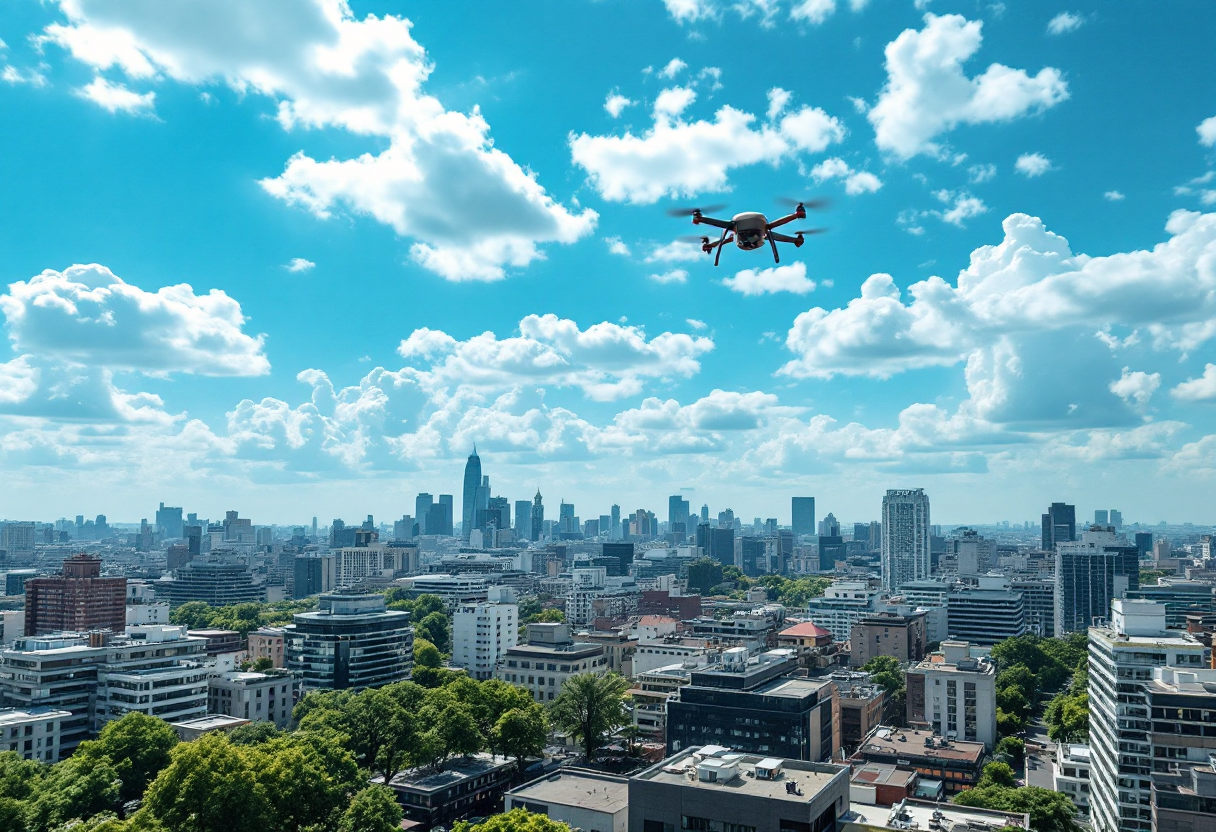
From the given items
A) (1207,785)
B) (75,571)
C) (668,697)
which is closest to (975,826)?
(1207,785)

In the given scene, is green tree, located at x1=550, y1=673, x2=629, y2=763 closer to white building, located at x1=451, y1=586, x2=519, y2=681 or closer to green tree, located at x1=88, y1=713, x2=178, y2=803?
green tree, located at x1=88, y1=713, x2=178, y2=803

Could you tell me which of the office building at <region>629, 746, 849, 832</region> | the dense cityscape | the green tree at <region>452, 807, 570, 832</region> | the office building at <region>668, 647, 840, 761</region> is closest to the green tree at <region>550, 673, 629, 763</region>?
the dense cityscape

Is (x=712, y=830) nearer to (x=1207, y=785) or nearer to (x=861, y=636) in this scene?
(x=1207, y=785)

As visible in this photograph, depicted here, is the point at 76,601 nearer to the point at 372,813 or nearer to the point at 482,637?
the point at 482,637

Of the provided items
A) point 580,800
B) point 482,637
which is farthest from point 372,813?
point 482,637

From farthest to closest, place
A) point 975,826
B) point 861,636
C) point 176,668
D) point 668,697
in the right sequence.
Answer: point 861,636
point 668,697
point 176,668
point 975,826

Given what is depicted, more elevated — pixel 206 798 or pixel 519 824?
pixel 519 824
